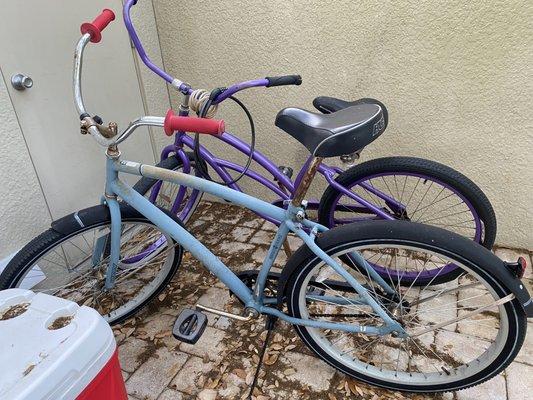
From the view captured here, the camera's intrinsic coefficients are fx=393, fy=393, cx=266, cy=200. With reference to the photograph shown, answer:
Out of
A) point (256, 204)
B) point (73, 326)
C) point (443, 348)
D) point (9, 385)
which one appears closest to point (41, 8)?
point (256, 204)

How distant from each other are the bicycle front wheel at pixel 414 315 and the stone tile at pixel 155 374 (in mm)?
731

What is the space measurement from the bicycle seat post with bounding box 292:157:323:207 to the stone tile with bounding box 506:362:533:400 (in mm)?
1376

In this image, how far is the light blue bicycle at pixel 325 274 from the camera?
157 cm

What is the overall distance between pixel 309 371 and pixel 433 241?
3.25 feet

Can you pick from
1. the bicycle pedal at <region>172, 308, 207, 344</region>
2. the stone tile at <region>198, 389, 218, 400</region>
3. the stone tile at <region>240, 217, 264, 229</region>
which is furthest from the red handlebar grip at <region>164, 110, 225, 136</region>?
the stone tile at <region>240, 217, 264, 229</region>

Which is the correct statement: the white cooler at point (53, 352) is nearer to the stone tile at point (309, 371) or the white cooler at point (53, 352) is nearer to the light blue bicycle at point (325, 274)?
the light blue bicycle at point (325, 274)

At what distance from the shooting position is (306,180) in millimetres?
1642

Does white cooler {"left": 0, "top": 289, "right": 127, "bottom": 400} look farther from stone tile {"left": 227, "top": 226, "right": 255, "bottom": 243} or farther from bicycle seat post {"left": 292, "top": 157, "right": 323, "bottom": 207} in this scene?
stone tile {"left": 227, "top": 226, "right": 255, "bottom": 243}

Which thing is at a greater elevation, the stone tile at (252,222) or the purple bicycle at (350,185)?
the purple bicycle at (350,185)

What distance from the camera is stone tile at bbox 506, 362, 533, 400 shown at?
73.1 inches

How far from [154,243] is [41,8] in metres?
1.53

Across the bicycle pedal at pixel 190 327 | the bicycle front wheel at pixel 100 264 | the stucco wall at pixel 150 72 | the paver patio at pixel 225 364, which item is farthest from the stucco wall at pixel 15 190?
the bicycle pedal at pixel 190 327

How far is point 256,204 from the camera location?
1.75 meters

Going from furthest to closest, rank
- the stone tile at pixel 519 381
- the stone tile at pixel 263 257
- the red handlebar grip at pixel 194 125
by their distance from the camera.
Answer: the stone tile at pixel 263 257
the stone tile at pixel 519 381
the red handlebar grip at pixel 194 125
